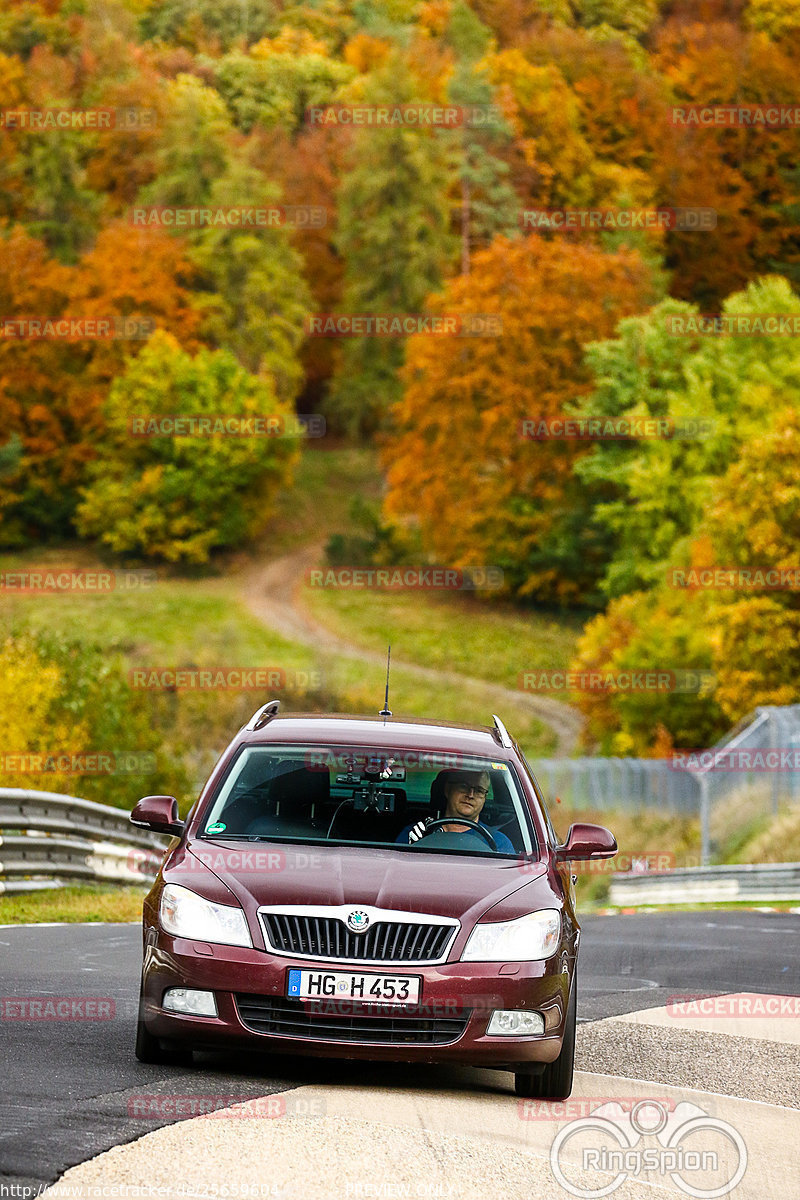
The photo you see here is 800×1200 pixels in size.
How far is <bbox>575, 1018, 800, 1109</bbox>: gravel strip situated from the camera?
9.16 metres

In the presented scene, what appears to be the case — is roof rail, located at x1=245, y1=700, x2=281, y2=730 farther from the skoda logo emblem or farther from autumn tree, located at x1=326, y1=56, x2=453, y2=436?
autumn tree, located at x1=326, y1=56, x2=453, y2=436

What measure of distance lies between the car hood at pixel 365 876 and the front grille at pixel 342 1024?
0.39 metres

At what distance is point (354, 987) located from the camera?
7.93 m

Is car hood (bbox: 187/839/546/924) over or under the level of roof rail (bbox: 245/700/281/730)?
over

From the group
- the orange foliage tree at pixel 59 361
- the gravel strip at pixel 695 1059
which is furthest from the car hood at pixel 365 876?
the orange foliage tree at pixel 59 361

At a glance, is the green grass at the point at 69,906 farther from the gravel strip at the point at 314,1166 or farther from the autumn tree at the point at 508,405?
the autumn tree at the point at 508,405

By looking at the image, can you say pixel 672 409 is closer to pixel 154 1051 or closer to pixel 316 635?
pixel 316 635

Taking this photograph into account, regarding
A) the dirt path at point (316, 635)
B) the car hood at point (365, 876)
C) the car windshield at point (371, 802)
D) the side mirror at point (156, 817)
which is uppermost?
the car hood at point (365, 876)

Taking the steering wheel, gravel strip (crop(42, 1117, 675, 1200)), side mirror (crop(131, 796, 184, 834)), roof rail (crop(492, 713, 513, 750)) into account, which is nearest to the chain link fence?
roof rail (crop(492, 713, 513, 750))

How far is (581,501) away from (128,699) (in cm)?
3182

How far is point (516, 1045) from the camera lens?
815cm

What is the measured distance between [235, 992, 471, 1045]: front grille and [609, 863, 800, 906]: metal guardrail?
76.9ft

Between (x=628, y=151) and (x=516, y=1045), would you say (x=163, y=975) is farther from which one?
(x=628, y=151)

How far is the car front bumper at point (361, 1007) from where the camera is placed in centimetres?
796
